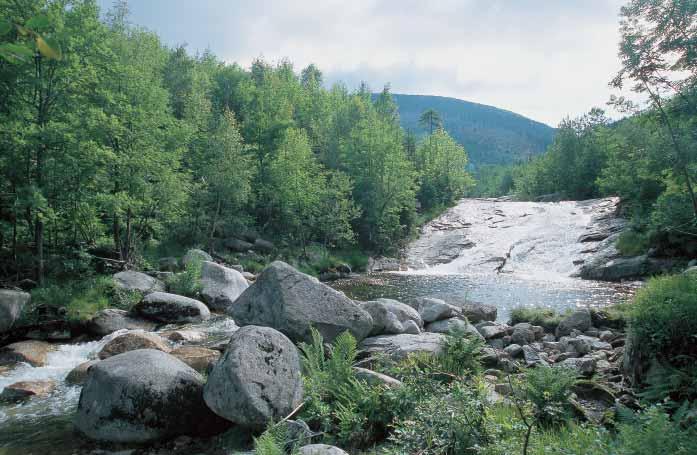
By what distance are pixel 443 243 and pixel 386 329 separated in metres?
28.0

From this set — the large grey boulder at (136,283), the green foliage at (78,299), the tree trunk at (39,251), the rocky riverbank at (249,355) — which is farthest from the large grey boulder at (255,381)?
the tree trunk at (39,251)

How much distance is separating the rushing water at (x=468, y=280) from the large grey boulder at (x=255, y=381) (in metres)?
2.20

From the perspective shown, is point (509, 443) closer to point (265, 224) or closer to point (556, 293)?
point (556, 293)

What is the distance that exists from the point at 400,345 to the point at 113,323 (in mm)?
9706

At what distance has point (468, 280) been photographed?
Answer: 26266mm

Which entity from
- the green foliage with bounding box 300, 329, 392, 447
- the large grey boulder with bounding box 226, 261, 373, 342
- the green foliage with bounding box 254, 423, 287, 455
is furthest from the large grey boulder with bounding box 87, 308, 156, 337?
the green foliage with bounding box 254, 423, 287, 455

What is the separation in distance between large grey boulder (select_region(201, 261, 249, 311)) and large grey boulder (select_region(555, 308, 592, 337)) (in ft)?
36.6

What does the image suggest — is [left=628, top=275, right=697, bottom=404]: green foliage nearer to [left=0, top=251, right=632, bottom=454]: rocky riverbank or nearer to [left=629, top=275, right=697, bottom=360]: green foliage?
[left=629, top=275, right=697, bottom=360]: green foliage

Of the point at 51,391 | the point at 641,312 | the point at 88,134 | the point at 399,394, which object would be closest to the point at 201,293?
the point at 88,134

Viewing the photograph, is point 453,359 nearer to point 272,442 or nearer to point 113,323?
point 272,442

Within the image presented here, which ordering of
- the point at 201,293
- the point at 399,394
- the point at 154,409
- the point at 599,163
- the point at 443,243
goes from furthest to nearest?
the point at 599,163 < the point at 443,243 < the point at 201,293 < the point at 154,409 < the point at 399,394

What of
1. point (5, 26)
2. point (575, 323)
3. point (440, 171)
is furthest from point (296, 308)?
point (440, 171)

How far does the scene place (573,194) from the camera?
175ft

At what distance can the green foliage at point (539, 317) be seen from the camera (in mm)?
13477
